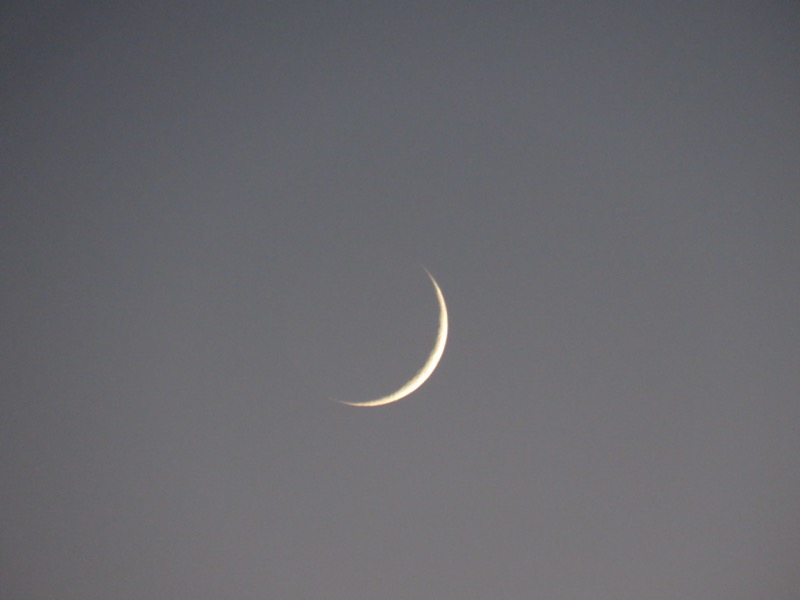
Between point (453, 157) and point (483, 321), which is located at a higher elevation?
point (453, 157)

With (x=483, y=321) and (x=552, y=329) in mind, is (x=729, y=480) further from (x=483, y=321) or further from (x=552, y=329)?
(x=483, y=321)

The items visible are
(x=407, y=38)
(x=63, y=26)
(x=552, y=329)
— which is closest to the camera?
(x=63, y=26)

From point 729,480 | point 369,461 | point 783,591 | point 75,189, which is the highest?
point 75,189

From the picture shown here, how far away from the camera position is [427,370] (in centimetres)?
237

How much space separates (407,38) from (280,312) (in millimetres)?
1191

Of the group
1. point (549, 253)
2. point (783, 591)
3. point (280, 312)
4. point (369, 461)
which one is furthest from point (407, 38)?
point (783, 591)

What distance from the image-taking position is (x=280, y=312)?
237 centimetres

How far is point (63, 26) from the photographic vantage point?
2111 millimetres

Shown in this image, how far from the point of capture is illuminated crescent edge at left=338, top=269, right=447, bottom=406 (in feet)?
7.77

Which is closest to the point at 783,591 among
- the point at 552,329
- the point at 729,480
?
the point at 729,480

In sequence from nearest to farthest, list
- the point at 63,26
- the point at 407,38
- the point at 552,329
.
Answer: the point at 63,26 → the point at 407,38 → the point at 552,329

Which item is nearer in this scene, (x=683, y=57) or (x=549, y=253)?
(x=683, y=57)

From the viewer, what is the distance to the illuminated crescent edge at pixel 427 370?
2.37 m

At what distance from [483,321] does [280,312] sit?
0.83m
